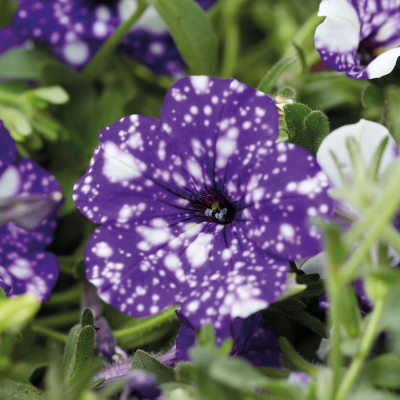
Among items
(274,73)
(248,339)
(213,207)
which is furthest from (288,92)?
(248,339)

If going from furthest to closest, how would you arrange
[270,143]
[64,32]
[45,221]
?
1. [64,32]
2. [45,221]
3. [270,143]

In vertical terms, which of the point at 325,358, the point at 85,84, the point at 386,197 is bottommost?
the point at 325,358

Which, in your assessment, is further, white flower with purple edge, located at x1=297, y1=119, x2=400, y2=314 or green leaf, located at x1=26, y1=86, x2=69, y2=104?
green leaf, located at x1=26, y1=86, x2=69, y2=104

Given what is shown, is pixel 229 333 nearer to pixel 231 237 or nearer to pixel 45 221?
pixel 231 237

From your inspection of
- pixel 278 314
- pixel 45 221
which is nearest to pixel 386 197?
pixel 278 314

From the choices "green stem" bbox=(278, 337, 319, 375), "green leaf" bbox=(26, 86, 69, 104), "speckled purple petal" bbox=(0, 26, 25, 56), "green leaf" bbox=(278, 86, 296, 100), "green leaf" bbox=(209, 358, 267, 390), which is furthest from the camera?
"speckled purple petal" bbox=(0, 26, 25, 56)

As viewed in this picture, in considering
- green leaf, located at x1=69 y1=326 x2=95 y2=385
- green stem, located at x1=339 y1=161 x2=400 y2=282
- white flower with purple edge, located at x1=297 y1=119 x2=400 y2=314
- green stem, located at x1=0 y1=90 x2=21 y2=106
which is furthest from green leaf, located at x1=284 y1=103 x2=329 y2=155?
green stem, located at x1=0 y1=90 x2=21 y2=106

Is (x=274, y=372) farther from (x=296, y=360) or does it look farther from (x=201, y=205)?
(x=201, y=205)

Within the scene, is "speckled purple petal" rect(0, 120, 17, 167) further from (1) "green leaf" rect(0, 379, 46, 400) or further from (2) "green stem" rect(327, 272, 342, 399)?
(2) "green stem" rect(327, 272, 342, 399)
